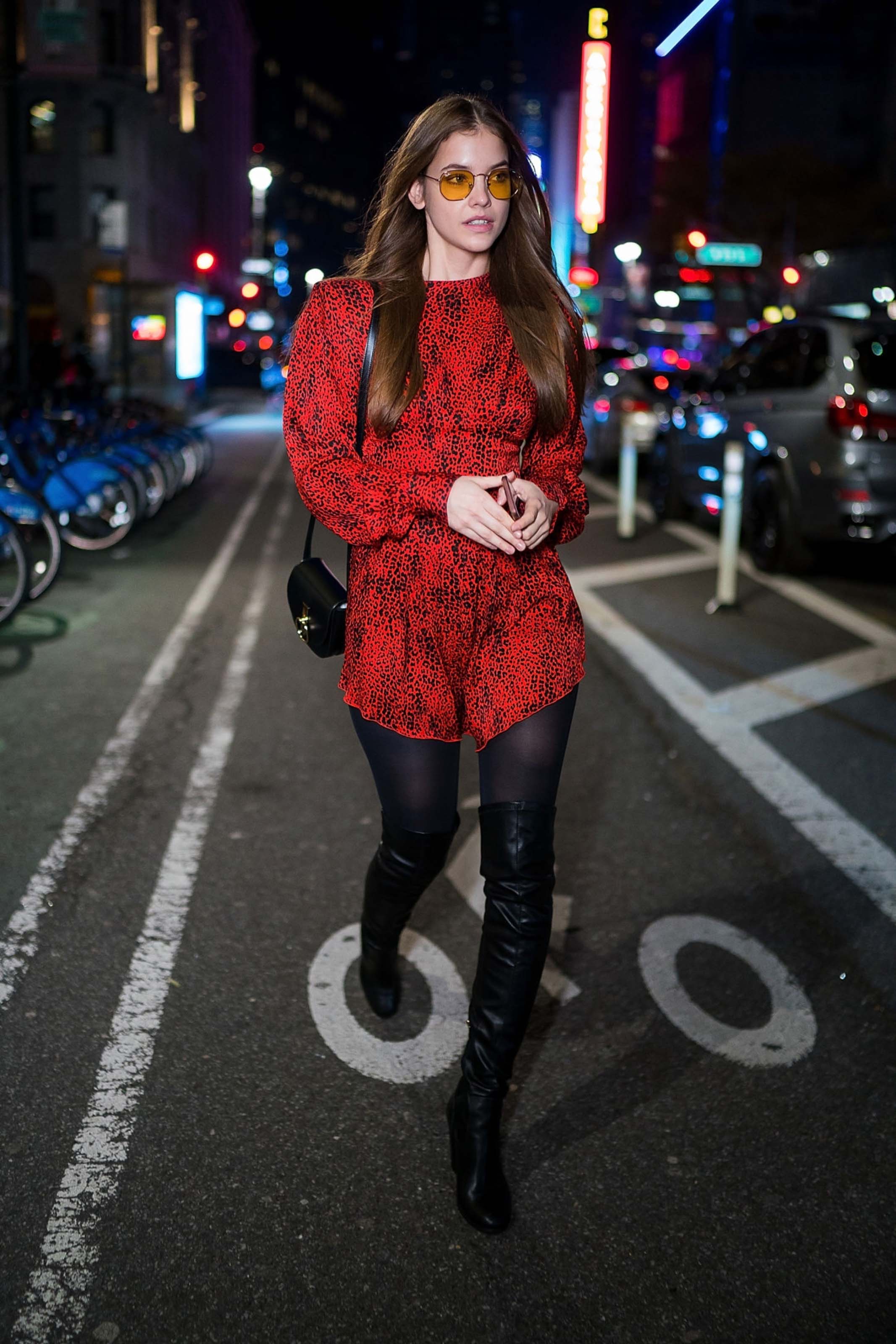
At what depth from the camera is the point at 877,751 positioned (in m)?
5.89

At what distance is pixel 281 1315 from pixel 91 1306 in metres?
0.34

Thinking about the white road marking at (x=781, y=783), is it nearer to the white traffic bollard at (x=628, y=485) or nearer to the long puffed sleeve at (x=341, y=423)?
the long puffed sleeve at (x=341, y=423)

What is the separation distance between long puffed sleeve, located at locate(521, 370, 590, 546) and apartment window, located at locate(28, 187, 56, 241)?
60138 mm

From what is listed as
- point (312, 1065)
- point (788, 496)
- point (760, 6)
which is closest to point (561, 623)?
point (312, 1065)

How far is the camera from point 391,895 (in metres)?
3.05

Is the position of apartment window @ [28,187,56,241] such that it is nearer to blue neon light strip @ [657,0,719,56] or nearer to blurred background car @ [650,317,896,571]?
blue neon light strip @ [657,0,719,56]

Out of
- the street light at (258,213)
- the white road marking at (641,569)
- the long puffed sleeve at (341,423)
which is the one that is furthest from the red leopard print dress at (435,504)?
the street light at (258,213)

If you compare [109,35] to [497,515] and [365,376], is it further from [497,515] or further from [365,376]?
[497,515]

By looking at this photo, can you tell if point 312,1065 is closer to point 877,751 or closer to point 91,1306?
point 91,1306

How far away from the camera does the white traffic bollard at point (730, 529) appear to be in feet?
29.0

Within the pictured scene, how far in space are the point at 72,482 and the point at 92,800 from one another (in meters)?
6.77

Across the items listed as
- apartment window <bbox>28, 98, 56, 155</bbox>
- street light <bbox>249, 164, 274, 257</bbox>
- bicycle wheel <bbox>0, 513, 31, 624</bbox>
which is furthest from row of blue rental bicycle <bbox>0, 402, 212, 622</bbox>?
apartment window <bbox>28, 98, 56, 155</bbox>

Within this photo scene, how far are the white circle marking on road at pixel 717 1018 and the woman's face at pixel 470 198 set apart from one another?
205 cm

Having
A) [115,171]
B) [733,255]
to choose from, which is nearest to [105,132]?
[115,171]
